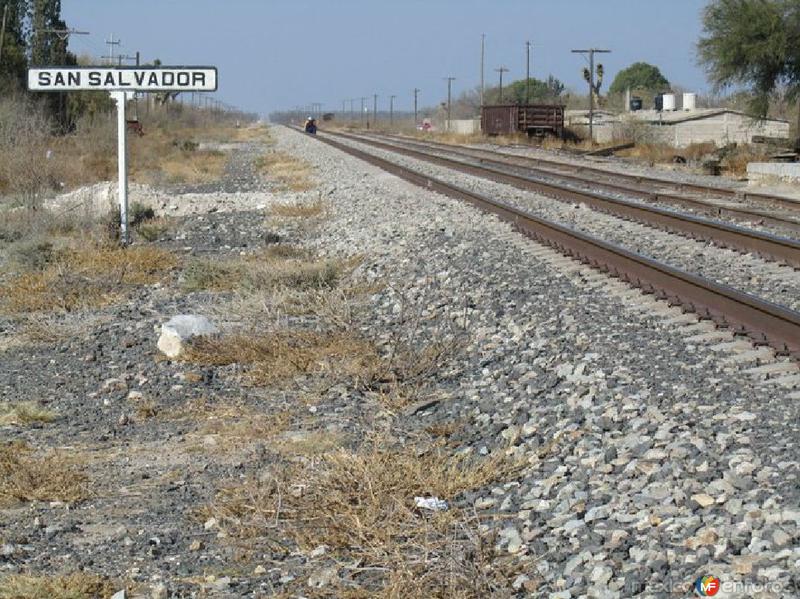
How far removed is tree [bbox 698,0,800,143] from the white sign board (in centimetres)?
2820

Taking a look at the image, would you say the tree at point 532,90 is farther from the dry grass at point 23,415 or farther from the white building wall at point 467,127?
the dry grass at point 23,415

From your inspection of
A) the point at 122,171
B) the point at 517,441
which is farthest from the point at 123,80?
the point at 517,441

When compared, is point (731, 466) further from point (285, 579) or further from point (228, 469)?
point (228, 469)

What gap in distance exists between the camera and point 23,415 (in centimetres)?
795

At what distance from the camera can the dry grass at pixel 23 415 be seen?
7898 mm

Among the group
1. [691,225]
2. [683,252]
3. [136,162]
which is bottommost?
[683,252]

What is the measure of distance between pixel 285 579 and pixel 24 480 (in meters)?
1.96

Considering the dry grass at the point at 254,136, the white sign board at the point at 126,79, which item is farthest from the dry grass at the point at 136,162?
the dry grass at the point at 254,136

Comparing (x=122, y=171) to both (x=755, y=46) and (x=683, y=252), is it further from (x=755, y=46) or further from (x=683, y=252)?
(x=755, y=46)

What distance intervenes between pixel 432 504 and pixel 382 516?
0.86 ft

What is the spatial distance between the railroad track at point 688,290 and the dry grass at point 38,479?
15.3 feet

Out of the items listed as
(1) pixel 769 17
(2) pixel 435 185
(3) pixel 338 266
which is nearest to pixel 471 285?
(3) pixel 338 266

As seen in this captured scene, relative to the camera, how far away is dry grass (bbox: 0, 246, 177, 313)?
12.2 m

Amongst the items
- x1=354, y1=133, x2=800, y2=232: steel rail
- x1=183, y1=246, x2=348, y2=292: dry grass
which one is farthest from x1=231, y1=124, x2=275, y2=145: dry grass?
x1=183, y1=246, x2=348, y2=292: dry grass
